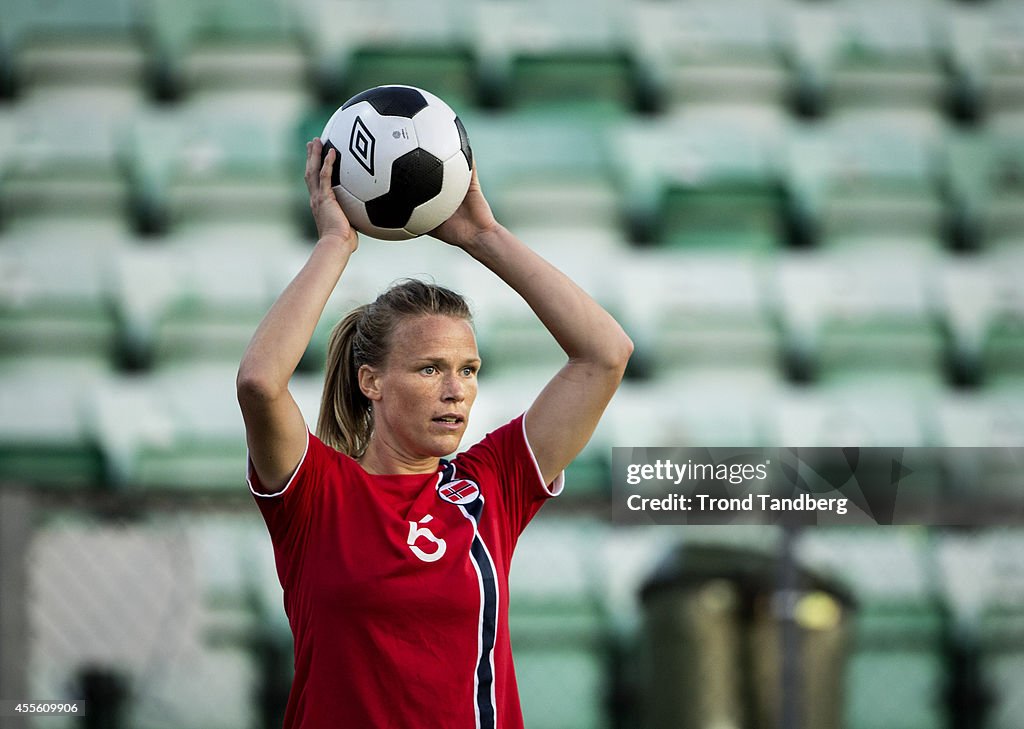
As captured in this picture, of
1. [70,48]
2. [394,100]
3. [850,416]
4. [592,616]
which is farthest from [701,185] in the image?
[394,100]

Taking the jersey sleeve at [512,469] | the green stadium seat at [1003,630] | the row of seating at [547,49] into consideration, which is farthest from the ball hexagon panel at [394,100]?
the row of seating at [547,49]

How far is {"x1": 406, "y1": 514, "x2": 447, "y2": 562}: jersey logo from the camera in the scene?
63.3 inches

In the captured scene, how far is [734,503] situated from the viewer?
3336mm

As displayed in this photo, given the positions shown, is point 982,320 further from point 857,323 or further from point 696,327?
point 696,327

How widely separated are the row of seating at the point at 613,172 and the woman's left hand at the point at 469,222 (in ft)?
8.88

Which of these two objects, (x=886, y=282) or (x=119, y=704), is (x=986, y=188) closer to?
(x=886, y=282)

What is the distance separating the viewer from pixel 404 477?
1.71 metres

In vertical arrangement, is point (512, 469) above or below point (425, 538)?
above

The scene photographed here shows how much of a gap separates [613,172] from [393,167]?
2926mm

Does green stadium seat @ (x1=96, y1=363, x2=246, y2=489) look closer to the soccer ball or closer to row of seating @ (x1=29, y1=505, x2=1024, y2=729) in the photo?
row of seating @ (x1=29, y1=505, x2=1024, y2=729)

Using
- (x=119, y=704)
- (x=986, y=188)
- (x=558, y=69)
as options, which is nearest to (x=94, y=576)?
(x=119, y=704)

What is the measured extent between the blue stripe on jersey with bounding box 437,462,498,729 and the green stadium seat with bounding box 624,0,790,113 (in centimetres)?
350

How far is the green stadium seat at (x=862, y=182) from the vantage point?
15.4ft

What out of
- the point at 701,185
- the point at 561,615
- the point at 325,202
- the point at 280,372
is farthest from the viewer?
the point at 701,185
